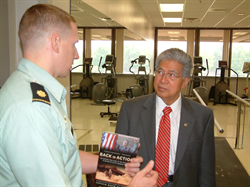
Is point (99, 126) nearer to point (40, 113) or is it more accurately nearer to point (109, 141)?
point (109, 141)

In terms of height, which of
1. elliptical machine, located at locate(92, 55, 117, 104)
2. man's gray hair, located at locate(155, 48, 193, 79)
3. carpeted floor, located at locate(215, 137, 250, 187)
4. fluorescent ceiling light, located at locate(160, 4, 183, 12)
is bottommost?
carpeted floor, located at locate(215, 137, 250, 187)

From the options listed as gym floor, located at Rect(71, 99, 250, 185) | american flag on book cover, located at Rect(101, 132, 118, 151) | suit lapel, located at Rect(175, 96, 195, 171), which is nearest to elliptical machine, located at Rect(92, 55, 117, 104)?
gym floor, located at Rect(71, 99, 250, 185)

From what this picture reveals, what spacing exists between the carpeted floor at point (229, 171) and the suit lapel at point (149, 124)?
6.01 feet

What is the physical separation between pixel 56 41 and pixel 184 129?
109 centimetres

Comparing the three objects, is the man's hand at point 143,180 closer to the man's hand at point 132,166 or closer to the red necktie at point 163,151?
the man's hand at point 132,166

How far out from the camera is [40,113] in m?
0.77

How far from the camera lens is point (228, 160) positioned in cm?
372

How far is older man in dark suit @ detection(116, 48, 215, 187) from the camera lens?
1.60m

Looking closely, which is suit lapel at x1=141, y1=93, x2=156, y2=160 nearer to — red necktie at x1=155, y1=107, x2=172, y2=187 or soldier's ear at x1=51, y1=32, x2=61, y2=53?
red necktie at x1=155, y1=107, x2=172, y2=187

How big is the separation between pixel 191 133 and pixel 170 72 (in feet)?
1.53

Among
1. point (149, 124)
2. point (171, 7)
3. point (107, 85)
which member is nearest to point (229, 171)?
point (149, 124)

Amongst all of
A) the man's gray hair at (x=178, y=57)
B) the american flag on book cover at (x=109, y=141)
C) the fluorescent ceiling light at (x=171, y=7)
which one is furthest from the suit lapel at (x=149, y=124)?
the fluorescent ceiling light at (x=171, y=7)

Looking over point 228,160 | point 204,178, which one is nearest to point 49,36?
point 204,178

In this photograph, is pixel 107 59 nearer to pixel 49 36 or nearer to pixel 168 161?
pixel 168 161
